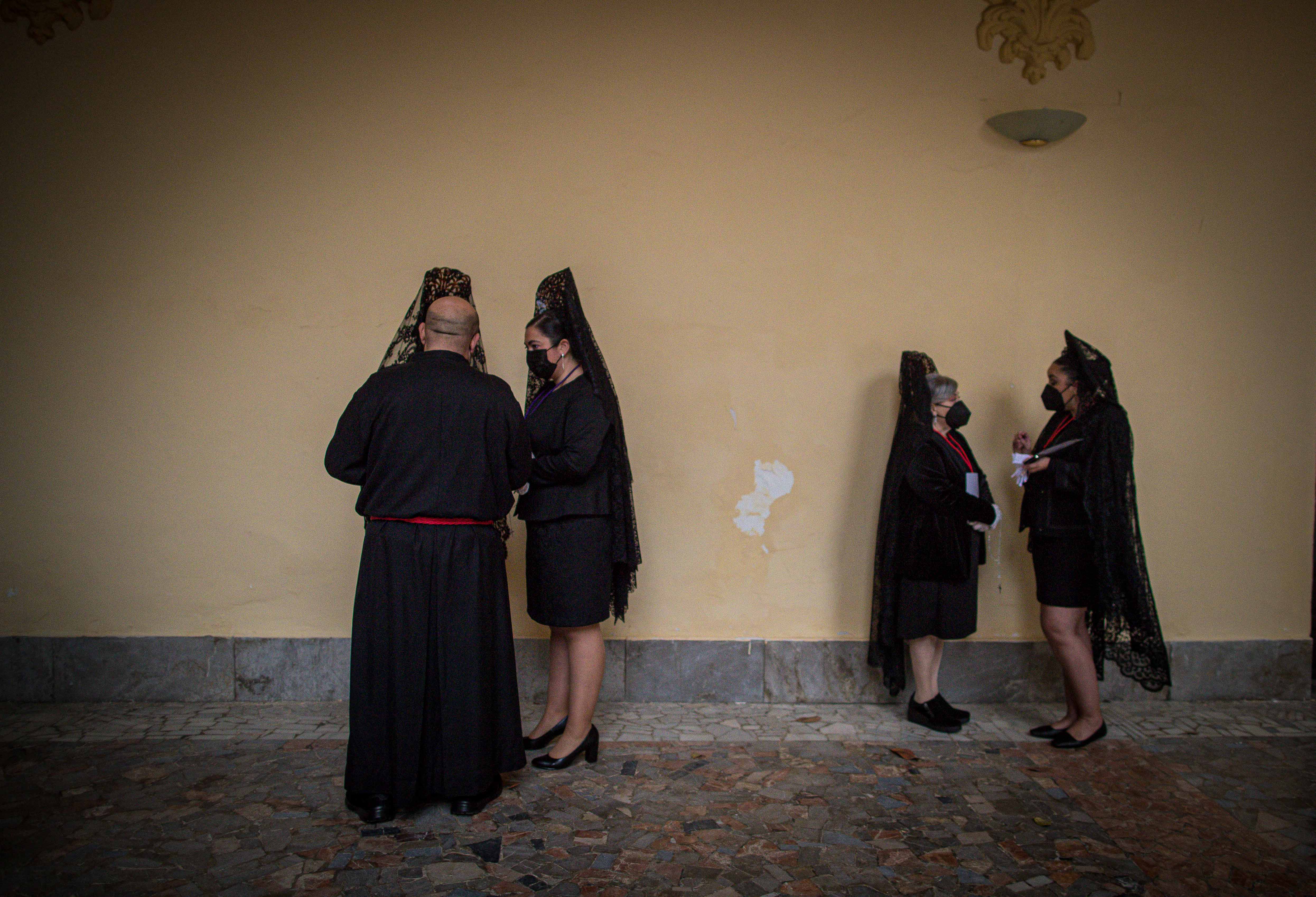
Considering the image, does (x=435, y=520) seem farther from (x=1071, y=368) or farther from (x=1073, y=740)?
(x=1073, y=740)

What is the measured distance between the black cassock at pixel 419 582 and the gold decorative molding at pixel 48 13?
260 centimetres

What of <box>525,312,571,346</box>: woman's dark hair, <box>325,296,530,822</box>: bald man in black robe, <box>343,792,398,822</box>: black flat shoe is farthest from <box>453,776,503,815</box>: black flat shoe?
<box>525,312,571,346</box>: woman's dark hair

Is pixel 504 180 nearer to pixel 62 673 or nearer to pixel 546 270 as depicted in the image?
pixel 546 270

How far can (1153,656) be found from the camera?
3680mm

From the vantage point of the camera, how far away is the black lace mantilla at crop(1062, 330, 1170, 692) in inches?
144

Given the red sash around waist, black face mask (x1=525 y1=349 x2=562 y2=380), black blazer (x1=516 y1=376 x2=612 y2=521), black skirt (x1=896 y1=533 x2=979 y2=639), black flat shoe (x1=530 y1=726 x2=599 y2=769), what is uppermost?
black face mask (x1=525 y1=349 x2=562 y2=380)

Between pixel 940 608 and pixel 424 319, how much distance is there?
2438 millimetres

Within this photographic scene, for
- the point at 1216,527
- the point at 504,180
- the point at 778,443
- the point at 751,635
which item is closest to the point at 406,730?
the point at 751,635

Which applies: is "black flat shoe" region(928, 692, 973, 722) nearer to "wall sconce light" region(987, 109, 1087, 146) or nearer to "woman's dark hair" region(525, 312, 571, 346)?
"woman's dark hair" region(525, 312, 571, 346)

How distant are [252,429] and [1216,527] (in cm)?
468

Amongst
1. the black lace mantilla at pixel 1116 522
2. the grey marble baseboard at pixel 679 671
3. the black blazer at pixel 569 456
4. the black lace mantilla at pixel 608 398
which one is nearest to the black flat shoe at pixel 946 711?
the grey marble baseboard at pixel 679 671

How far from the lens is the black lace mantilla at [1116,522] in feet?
12.0

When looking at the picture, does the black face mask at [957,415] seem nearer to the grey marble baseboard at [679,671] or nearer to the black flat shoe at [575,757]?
the grey marble baseboard at [679,671]

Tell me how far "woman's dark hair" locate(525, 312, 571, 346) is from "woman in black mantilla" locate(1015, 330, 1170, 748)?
2066 millimetres
